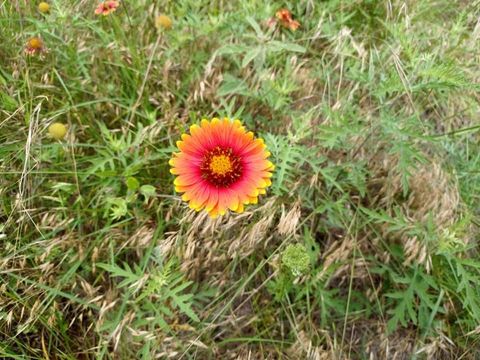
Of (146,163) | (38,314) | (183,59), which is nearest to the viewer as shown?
(38,314)

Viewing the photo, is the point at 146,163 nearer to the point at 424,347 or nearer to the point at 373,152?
the point at 373,152

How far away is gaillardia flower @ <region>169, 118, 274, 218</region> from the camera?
60.2 inches

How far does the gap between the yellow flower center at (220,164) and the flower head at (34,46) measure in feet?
3.11

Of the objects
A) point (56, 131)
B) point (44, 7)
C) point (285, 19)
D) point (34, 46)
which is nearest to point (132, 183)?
point (56, 131)

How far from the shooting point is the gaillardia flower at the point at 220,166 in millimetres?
1530

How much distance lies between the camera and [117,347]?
1.62 meters

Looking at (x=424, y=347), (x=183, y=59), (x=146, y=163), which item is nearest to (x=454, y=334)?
(x=424, y=347)

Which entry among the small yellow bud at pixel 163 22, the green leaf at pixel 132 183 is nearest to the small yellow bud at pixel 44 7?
the small yellow bud at pixel 163 22

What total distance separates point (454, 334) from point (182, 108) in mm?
1534

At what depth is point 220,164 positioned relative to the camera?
165 centimetres

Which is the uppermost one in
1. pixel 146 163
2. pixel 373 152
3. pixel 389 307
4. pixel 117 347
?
pixel 373 152

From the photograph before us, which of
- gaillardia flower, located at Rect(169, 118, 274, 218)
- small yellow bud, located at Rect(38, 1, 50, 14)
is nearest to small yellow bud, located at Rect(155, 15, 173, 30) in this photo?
small yellow bud, located at Rect(38, 1, 50, 14)

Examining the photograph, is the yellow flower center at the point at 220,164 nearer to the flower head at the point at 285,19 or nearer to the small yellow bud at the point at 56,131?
the small yellow bud at the point at 56,131

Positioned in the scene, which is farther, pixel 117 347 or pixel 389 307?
pixel 389 307
